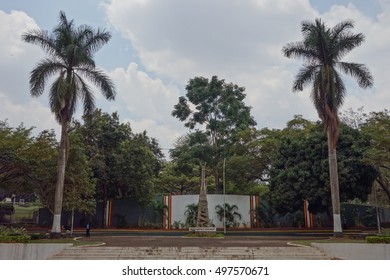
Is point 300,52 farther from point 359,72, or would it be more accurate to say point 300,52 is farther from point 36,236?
point 36,236

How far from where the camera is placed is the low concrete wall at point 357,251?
1612 centimetres

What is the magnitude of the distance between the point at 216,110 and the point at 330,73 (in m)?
21.6

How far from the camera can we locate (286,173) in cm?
3186

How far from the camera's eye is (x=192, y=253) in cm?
1641

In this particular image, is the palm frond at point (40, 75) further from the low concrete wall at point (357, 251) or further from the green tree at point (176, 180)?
the green tree at point (176, 180)

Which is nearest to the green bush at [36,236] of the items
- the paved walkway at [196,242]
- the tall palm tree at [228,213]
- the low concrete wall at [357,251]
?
the paved walkway at [196,242]

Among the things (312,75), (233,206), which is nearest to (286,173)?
(233,206)

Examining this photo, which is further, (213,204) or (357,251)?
(213,204)

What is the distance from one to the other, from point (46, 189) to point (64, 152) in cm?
460

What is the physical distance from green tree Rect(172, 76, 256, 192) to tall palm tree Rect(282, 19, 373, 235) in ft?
61.8

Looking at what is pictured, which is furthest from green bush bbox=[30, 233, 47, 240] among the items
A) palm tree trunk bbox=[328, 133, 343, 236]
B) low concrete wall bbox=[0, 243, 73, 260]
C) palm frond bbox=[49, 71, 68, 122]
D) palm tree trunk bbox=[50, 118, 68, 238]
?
palm tree trunk bbox=[328, 133, 343, 236]

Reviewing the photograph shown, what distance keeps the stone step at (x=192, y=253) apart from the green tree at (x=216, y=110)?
1032 inches

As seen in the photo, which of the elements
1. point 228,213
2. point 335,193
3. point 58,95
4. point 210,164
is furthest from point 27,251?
point 210,164

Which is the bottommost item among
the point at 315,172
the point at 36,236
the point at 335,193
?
the point at 36,236
